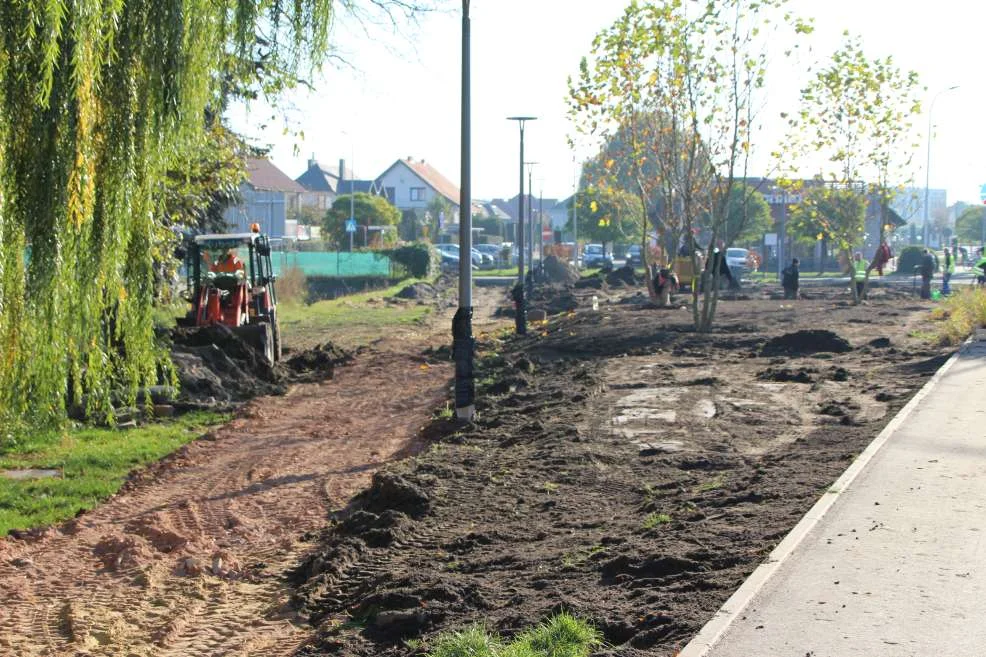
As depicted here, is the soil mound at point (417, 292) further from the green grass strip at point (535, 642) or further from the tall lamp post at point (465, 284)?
the green grass strip at point (535, 642)

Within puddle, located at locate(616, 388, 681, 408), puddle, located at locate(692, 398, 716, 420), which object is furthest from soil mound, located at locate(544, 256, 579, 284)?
puddle, located at locate(692, 398, 716, 420)

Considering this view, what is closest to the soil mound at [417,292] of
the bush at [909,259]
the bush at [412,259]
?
the bush at [412,259]

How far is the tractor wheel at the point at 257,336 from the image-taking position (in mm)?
20547

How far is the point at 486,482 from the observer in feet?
35.7

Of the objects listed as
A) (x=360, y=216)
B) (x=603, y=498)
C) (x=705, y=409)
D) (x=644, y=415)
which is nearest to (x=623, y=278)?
(x=360, y=216)

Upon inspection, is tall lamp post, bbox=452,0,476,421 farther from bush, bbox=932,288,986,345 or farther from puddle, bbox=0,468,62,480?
bush, bbox=932,288,986,345

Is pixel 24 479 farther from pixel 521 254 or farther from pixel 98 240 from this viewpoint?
pixel 521 254

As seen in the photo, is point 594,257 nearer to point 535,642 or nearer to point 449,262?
point 449,262

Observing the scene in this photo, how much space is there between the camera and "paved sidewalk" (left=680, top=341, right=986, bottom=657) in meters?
5.45

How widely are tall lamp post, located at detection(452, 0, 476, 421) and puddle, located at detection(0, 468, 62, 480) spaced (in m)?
4.67

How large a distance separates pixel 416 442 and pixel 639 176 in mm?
18939

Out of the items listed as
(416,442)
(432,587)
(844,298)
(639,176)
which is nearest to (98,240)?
(432,587)

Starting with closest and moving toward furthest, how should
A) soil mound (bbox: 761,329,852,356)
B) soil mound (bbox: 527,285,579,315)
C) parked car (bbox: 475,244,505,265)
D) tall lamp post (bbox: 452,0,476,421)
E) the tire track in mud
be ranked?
1. the tire track in mud
2. tall lamp post (bbox: 452,0,476,421)
3. soil mound (bbox: 761,329,852,356)
4. soil mound (bbox: 527,285,579,315)
5. parked car (bbox: 475,244,505,265)

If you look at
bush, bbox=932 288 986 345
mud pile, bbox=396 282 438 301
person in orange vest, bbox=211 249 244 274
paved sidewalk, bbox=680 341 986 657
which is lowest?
mud pile, bbox=396 282 438 301
